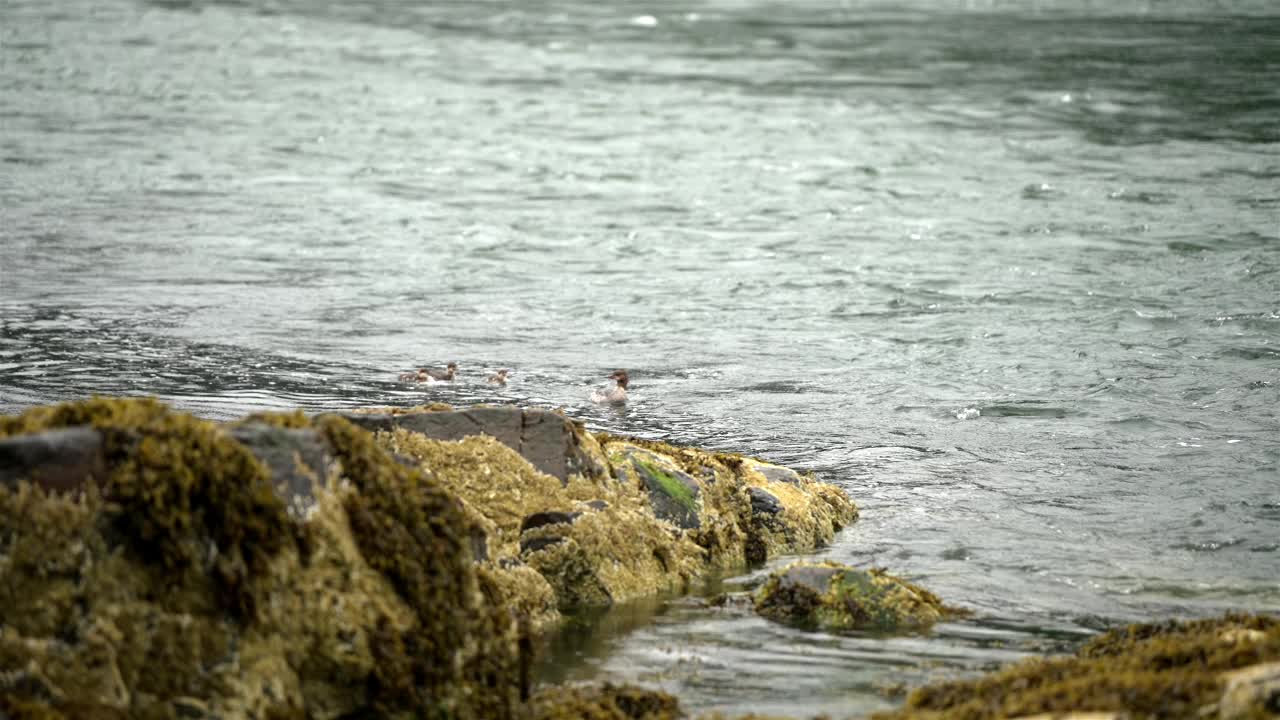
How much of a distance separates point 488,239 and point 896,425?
754 cm

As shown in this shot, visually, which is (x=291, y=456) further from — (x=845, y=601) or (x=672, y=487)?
(x=672, y=487)

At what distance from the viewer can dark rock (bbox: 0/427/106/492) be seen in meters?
4.77

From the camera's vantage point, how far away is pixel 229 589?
15.9ft

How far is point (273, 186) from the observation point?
65.2 ft

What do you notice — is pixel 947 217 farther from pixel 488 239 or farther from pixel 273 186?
pixel 273 186

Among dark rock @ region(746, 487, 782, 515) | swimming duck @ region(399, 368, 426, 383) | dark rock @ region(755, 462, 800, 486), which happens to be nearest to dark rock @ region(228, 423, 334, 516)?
dark rock @ region(746, 487, 782, 515)

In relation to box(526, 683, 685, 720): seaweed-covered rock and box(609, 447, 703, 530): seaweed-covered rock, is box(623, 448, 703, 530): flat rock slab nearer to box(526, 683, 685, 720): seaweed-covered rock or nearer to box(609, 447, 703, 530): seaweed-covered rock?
box(609, 447, 703, 530): seaweed-covered rock

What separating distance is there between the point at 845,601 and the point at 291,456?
8.56 feet

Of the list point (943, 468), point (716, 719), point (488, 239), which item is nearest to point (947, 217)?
point (488, 239)

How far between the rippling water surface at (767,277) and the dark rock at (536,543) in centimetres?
40

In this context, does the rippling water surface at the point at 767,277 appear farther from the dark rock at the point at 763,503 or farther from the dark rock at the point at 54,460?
the dark rock at the point at 54,460

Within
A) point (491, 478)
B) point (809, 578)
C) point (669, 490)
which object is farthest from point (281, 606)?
point (669, 490)

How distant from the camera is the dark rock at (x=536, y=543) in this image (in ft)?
23.1

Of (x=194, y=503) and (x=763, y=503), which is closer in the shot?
(x=194, y=503)
